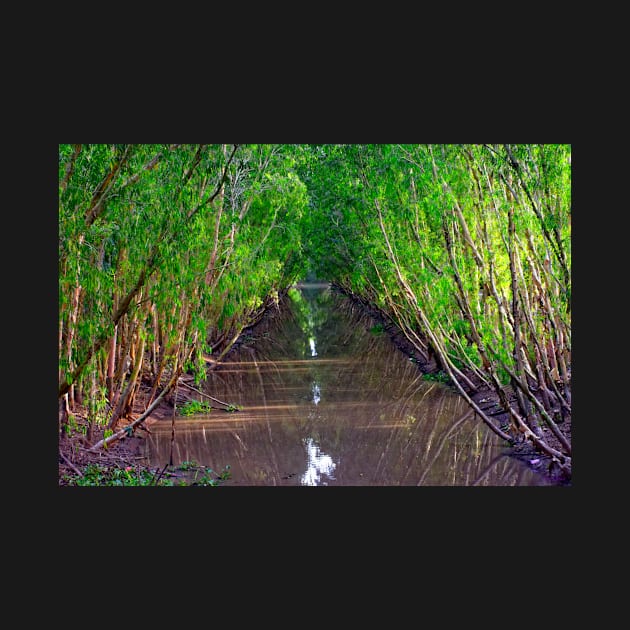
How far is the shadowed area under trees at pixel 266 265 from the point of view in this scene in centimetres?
914

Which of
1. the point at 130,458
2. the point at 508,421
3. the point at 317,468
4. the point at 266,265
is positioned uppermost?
the point at 266,265

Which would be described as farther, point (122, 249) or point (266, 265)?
point (266, 265)

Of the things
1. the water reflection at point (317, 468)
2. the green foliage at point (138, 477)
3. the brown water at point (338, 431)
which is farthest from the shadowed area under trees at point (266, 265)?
the water reflection at point (317, 468)

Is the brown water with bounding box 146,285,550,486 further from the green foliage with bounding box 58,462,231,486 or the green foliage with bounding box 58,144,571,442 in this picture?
the green foliage with bounding box 58,144,571,442

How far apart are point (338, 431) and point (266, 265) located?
469 cm

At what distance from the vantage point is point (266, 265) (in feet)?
57.6

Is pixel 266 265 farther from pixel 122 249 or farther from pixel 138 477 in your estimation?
pixel 138 477

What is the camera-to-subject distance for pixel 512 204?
400 inches

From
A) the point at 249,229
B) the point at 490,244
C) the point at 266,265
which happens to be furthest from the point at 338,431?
the point at 266,265

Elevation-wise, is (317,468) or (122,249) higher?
(122,249)

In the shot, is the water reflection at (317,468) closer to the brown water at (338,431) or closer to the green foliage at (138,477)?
the brown water at (338,431)

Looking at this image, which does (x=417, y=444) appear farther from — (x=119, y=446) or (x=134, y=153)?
(x=134, y=153)

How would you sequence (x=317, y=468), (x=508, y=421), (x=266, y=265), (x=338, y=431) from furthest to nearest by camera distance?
(x=266, y=265) < (x=338, y=431) < (x=508, y=421) < (x=317, y=468)

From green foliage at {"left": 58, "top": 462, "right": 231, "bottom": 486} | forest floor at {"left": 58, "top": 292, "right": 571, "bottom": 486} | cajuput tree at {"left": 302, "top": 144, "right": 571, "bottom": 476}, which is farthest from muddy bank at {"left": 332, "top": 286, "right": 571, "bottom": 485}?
green foliage at {"left": 58, "top": 462, "right": 231, "bottom": 486}
